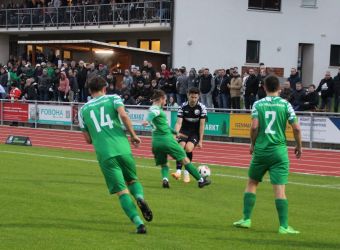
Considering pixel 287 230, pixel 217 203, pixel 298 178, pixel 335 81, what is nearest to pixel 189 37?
pixel 335 81

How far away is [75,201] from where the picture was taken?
11375 millimetres

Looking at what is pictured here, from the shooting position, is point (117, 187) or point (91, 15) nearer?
point (117, 187)

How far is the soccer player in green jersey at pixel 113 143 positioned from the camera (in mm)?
8555

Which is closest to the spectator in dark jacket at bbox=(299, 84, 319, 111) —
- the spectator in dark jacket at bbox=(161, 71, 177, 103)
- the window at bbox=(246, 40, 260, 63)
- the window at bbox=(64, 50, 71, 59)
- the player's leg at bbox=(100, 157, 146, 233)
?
the spectator in dark jacket at bbox=(161, 71, 177, 103)

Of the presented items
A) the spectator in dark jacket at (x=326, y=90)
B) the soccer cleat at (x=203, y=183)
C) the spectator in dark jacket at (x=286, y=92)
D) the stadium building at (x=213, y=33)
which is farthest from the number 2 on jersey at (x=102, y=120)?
the stadium building at (x=213, y=33)

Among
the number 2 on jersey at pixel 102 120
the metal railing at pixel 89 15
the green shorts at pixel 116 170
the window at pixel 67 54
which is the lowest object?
the green shorts at pixel 116 170

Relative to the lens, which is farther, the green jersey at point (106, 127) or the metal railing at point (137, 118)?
the metal railing at point (137, 118)

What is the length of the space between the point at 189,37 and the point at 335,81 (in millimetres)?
12892

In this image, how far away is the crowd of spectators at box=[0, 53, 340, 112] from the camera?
2606 cm

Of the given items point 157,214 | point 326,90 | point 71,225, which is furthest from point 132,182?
point 326,90

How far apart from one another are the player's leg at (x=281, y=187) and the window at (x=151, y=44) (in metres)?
32.6

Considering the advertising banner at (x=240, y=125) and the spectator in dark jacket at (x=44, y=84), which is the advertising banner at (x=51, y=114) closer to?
the spectator in dark jacket at (x=44, y=84)

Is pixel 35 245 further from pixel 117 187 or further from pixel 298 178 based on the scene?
pixel 298 178

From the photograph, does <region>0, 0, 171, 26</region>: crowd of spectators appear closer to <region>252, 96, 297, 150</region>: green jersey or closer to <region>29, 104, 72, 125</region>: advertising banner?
<region>29, 104, 72, 125</region>: advertising banner
